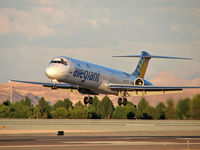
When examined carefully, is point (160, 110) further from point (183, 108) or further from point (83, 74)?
point (83, 74)

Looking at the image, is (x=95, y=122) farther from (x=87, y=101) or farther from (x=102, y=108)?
(x=102, y=108)

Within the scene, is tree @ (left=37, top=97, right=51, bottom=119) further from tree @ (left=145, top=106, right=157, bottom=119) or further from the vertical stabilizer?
tree @ (left=145, top=106, right=157, bottom=119)

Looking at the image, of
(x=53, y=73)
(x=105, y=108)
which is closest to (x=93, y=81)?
(x=53, y=73)

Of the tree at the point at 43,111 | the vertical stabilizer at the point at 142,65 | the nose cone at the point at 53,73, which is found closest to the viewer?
the nose cone at the point at 53,73

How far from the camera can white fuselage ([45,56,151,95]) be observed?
49.5m

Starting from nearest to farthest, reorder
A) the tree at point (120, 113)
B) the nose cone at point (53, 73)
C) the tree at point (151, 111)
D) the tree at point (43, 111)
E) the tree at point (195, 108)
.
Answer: the nose cone at point (53, 73)
the tree at point (195, 108)
the tree at point (151, 111)
the tree at point (43, 111)
the tree at point (120, 113)

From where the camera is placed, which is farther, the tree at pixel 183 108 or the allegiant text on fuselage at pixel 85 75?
the tree at pixel 183 108

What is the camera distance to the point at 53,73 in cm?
4906

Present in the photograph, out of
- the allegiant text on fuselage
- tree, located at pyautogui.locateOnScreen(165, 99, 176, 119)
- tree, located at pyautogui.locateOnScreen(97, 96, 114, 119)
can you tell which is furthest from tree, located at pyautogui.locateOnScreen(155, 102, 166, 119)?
tree, located at pyautogui.locateOnScreen(97, 96, 114, 119)

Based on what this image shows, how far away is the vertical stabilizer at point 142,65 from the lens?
72188mm

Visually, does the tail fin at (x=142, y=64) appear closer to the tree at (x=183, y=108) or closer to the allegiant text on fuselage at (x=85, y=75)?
the tree at (x=183, y=108)

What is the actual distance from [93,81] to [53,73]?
6588mm

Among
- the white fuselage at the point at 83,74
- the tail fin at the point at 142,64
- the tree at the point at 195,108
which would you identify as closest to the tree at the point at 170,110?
the tree at the point at 195,108

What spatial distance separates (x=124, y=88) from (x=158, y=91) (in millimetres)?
5337
